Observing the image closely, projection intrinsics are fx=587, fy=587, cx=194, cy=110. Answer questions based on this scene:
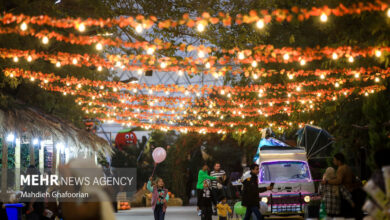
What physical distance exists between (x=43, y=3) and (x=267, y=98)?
11127 millimetres

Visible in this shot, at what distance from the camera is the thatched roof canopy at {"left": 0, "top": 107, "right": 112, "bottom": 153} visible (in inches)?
740

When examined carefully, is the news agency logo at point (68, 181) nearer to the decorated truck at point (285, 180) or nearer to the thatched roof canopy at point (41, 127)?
the thatched roof canopy at point (41, 127)

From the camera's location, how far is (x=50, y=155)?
26219mm

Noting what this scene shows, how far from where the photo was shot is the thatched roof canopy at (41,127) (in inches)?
740

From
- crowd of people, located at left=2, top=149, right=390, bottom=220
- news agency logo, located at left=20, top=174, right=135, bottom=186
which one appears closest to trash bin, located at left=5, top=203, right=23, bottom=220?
crowd of people, located at left=2, top=149, right=390, bottom=220

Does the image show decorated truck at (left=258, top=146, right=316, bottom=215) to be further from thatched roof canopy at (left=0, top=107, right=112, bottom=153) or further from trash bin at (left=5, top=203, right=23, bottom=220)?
trash bin at (left=5, top=203, right=23, bottom=220)

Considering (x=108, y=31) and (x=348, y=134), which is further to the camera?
(x=348, y=134)

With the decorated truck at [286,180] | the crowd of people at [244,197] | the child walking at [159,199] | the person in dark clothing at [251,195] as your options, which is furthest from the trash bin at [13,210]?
the decorated truck at [286,180]

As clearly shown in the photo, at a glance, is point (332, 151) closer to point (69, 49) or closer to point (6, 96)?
point (69, 49)

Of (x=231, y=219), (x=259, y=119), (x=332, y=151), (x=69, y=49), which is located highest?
(x=69, y=49)

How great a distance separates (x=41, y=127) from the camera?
66.3ft

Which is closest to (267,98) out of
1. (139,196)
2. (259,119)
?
(259,119)

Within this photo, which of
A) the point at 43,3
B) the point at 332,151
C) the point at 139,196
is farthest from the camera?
the point at 139,196

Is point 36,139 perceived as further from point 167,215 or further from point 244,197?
point 244,197
